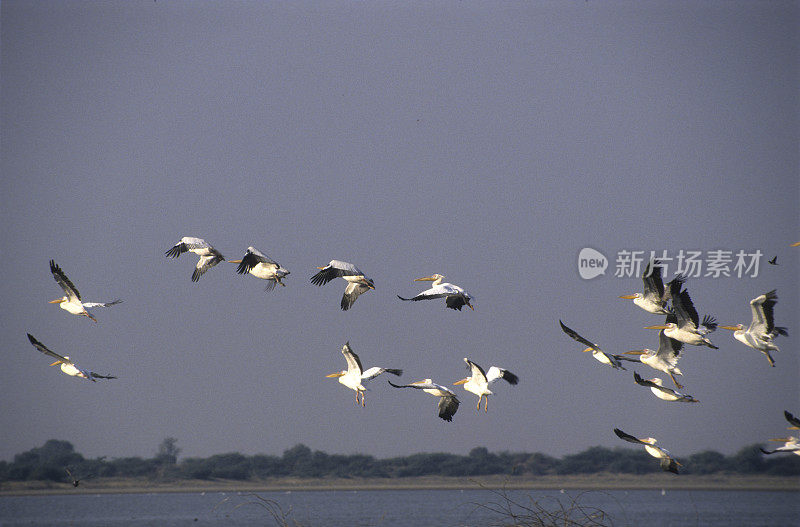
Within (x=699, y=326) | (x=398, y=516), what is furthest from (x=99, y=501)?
(x=699, y=326)

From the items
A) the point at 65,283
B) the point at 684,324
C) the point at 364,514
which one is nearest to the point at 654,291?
the point at 684,324

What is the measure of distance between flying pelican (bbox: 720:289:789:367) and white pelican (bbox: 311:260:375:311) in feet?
20.0

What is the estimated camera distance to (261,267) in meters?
15.2

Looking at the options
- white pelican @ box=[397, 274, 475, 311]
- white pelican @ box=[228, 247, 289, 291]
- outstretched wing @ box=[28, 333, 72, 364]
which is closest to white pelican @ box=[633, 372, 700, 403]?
white pelican @ box=[397, 274, 475, 311]

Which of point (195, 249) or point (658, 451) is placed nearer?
point (658, 451)

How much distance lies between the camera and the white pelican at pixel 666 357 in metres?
14.6

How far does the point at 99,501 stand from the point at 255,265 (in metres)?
65.7

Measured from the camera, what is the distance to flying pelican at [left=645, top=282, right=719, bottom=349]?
13094 millimetres

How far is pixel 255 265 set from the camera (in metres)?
15.2

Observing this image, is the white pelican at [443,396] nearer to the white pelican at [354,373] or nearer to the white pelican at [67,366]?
the white pelican at [354,373]

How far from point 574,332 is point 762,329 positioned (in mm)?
3377

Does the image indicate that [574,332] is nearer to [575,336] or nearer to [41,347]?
[575,336]

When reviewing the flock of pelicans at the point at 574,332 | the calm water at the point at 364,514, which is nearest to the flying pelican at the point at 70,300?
the flock of pelicans at the point at 574,332

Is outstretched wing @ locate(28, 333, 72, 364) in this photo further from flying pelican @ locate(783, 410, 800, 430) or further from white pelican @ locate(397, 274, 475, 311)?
flying pelican @ locate(783, 410, 800, 430)
